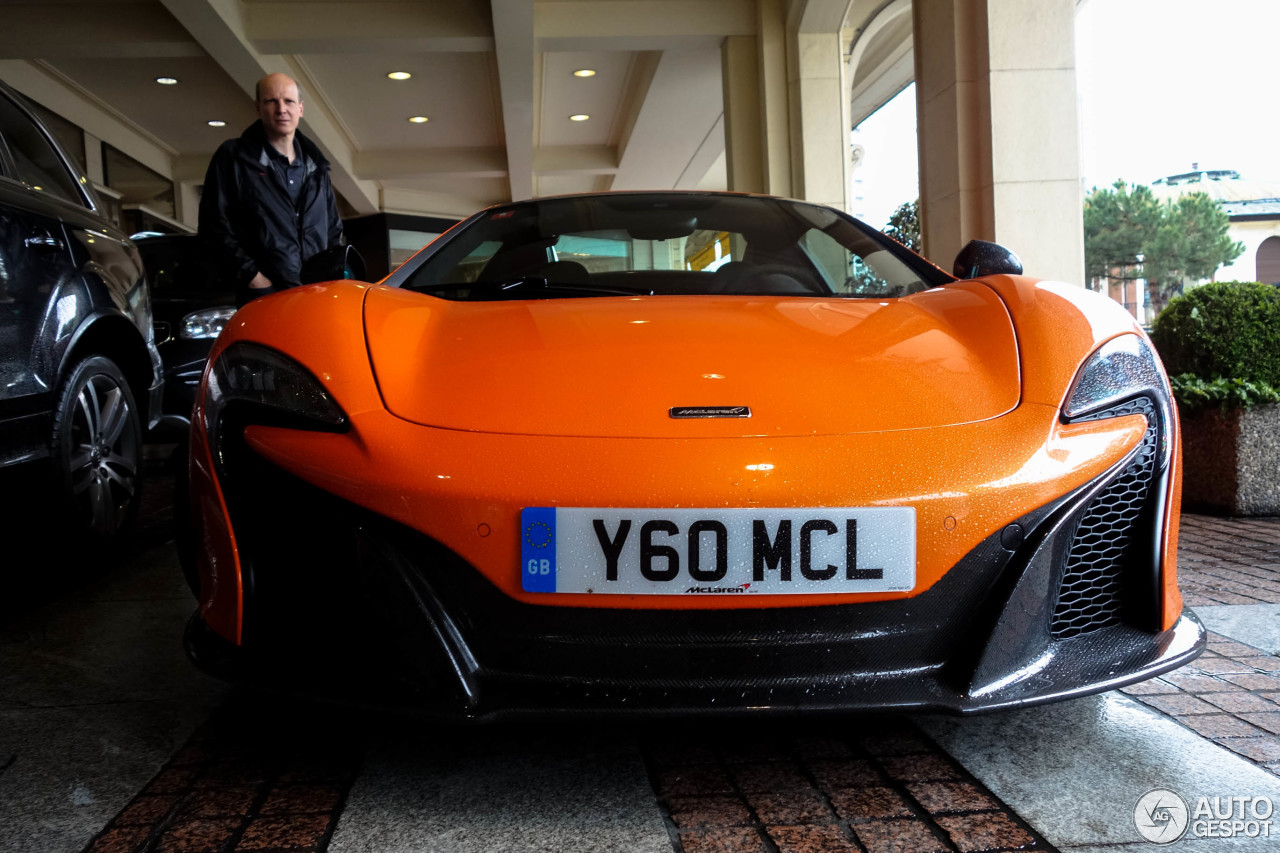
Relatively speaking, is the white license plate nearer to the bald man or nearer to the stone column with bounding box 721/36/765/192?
the bald man

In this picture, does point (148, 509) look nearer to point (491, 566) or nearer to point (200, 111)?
point (491, 566)

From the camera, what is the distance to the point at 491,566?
132 centimetres

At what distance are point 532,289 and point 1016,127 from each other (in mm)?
4110

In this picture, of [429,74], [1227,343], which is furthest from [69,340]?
[429,74]

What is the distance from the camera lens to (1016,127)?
17.4 ft

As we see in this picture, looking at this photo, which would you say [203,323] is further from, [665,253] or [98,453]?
[665,253]

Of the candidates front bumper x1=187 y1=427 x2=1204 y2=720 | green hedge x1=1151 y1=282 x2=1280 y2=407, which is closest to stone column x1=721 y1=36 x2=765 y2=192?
green hedge x1=1151 y1=282 x2=1280 y2=407

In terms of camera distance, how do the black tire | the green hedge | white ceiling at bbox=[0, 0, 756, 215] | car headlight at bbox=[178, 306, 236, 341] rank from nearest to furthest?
the black tire, the green hedge, car headlight at bbox=[178, 306, 236, 341], white ceiling at bbox=[0, 0, 756, 215]

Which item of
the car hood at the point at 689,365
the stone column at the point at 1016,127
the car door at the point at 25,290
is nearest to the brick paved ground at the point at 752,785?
the car hood at the point at 689,365

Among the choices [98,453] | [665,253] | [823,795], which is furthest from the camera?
[98,453]

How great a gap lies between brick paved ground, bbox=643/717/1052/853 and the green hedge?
3.20 meters

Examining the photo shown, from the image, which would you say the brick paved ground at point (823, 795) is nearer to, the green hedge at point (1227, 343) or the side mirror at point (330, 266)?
the side mirror at point (330, 266)

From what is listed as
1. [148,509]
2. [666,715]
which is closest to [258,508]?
[666,715]

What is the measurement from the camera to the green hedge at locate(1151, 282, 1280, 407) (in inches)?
164
